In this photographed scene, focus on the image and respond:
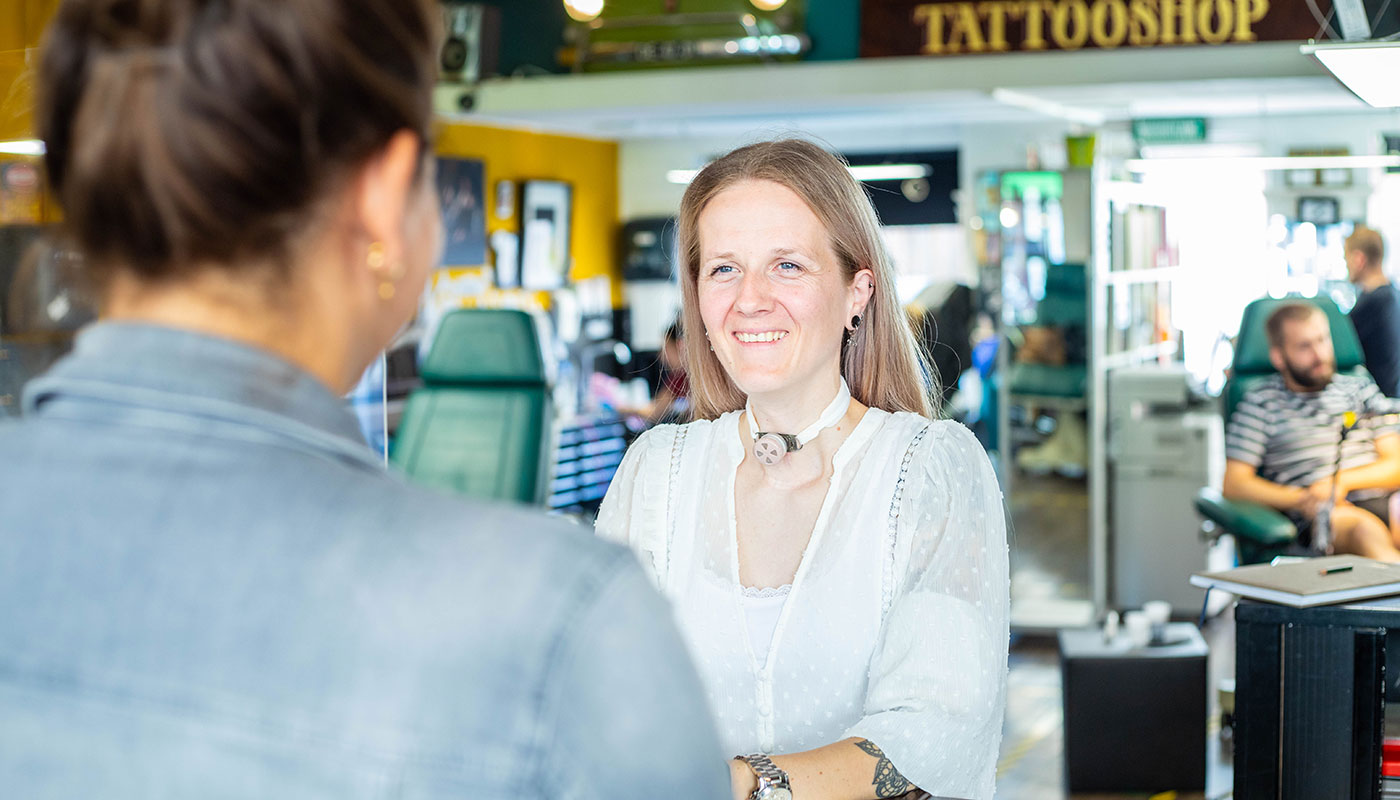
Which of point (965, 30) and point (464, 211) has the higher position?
point (965, 30)

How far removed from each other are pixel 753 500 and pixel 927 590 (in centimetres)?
29

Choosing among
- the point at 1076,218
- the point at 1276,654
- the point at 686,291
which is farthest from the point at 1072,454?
the point at 686,291

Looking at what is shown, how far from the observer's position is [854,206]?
1813 millimetres

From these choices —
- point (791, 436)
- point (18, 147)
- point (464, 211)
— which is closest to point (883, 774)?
point (791, 436)

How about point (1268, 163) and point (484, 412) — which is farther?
point (1268, 163)

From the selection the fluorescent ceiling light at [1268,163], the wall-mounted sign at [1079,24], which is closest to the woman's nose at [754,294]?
the wall-mounted sign at [1079,24]

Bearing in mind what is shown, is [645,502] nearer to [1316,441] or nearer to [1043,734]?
[1043,734]

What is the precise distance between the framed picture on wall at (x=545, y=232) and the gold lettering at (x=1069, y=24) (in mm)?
3215

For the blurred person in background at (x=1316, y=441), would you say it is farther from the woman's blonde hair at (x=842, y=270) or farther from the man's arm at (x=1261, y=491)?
the woman's blonde hair at (x=842, y=270)

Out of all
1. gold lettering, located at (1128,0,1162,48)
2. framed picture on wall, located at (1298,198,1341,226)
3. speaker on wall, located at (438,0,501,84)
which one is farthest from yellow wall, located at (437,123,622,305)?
framed picture on wall, located at (1298,198,1341,226)

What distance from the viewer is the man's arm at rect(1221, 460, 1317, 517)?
14.9 feet

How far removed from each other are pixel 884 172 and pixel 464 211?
291cm

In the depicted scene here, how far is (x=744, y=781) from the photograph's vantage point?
147cm

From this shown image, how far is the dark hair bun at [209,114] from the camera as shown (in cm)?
61
